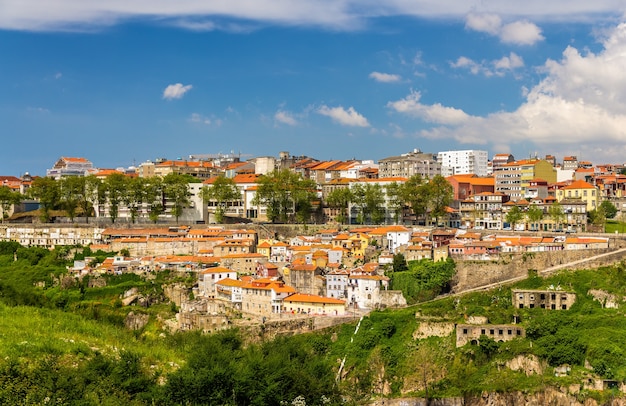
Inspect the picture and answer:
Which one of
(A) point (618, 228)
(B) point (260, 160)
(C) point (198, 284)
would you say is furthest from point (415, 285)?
(B) point (260, 160)

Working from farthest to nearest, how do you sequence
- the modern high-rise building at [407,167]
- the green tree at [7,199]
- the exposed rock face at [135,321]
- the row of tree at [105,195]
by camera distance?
the modern high-rise building at [407,167], the green tree at [7,199], the row of tree at [105,195], the exposed rock face at [135,321]

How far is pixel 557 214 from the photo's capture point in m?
53.4

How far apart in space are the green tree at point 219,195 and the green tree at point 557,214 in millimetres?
27862

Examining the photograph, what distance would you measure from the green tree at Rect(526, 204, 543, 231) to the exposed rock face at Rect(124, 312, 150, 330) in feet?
96.5

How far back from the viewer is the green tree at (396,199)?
62.7 m

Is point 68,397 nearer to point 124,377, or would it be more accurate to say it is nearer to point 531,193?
point 124,377

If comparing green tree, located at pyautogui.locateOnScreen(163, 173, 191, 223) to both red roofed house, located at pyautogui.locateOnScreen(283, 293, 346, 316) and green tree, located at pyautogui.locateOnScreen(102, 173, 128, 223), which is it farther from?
red roofed house, located at pyautogui.locateOnScreen(283, 293, 346, 316)

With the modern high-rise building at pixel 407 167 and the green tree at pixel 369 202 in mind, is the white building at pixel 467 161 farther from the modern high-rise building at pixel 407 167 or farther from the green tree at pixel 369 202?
the green tree at pixel 369 202

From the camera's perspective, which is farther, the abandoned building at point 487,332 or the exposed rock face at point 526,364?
the abandoned building at point 487,332

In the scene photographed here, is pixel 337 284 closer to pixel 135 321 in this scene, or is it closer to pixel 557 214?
pixel 135 321

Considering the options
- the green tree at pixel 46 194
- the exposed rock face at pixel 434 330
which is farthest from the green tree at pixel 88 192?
the exposed rock face at pixel 434 330

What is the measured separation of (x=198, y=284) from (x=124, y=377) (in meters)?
26.6

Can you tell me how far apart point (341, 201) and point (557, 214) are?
65.7 ft

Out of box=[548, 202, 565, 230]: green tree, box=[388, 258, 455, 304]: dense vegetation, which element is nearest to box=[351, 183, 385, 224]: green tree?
box=[548, 202, 565, 230]: green tree
